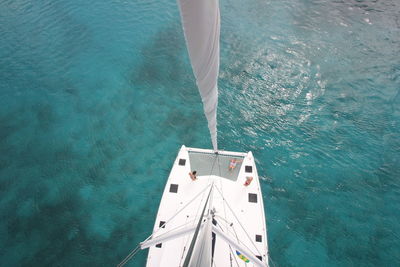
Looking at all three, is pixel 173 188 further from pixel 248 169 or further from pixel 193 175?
pixel 248 169

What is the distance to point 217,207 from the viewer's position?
10109mm

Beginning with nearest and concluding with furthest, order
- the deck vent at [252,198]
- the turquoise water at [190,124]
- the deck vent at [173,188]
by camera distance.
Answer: the deck vent at [252,198] → the deck vent at [173,188] → the turquoise water at [190,124]

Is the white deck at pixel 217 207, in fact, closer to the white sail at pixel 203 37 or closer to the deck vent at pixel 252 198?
the deck vent at pixel 252 198

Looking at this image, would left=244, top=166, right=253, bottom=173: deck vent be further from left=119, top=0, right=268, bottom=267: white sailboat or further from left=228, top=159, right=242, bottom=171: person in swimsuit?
left=228, top=159, right=242, bottom=171: person in swimsuit

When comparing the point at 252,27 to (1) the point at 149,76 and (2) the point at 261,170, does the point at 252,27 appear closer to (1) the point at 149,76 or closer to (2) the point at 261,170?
(1) the point at 149,76

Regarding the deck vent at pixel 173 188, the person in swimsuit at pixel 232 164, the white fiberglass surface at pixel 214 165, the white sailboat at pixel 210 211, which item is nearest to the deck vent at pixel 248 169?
the white sailboat at pixel 210 211

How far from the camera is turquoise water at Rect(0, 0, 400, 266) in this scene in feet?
40.2

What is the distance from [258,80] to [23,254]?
18917 mm

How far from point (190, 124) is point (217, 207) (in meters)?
7.39

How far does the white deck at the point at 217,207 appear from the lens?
29.9ft

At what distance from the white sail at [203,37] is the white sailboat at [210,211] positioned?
38 mm

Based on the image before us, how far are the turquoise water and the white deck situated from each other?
2.91 m

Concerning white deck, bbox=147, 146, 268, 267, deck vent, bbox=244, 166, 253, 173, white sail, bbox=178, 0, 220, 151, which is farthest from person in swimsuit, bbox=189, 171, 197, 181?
white sail, bbox=178, 0, 220, 151

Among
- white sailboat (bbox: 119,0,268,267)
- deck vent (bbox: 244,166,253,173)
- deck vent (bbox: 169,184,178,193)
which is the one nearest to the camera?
white sailboat (bbox: 119,0,268,267)
